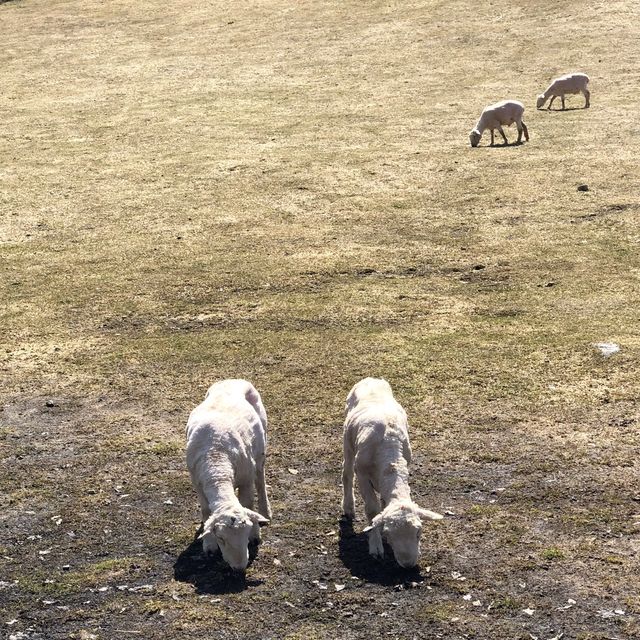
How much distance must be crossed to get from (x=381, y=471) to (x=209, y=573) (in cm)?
173

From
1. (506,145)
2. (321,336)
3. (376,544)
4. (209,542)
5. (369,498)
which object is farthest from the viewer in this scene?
(506,145)

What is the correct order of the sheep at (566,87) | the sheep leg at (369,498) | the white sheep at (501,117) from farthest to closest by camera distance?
the sheep at (566,87) < the white sheep at (501,117) < the sheep leg at (369,498)

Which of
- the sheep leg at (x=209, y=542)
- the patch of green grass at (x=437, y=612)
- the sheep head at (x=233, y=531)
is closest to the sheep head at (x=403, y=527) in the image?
the patch of green grass at (x=437, y=612)

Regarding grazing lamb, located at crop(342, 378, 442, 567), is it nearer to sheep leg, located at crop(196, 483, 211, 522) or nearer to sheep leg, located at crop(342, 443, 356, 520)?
sheep leg, located at crop(342, 443, 356, 520)

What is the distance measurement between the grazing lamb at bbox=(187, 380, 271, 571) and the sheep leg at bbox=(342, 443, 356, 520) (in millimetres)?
743

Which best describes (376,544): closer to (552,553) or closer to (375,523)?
(375,523)

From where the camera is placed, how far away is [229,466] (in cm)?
918

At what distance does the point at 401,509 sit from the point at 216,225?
510 inches

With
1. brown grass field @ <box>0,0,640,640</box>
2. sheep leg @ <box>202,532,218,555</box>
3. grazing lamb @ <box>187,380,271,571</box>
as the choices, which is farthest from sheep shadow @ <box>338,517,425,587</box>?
sheep leg @ <box>202,532,218,555</box>

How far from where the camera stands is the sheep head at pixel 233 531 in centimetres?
862

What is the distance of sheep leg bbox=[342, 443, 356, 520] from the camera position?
999cm

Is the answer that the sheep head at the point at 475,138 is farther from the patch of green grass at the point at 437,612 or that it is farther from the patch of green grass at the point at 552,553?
the patch of green grass at the point at 437,612

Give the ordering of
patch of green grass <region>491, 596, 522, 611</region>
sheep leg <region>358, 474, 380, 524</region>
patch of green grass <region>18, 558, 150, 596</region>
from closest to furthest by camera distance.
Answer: patch of green grass <region>491, 596, 522, 611</region>
patch of green grass <region>18, 558, 150, 596</region>
sheep leg <region>358, 474, 380, 524</region>

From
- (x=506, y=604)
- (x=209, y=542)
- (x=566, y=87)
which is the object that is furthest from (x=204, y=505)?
(x=566, y=87)
